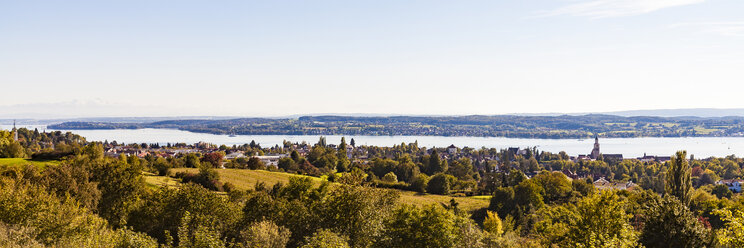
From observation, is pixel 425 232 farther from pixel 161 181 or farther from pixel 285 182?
pixel 285 182

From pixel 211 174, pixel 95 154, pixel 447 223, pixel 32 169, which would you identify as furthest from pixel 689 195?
pixel 95 154

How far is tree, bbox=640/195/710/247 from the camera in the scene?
22.6 metres

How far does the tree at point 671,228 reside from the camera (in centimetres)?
2260

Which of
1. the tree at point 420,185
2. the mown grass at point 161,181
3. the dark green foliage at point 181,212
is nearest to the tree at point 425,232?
the dark green foliage at point 181,212

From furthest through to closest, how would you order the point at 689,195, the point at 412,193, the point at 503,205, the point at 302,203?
the point at 412,193 → the point at 503,205 → the point at 689,195 → the point at 302,203

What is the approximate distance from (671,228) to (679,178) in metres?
18.7

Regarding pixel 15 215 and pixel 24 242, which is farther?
pixel 15 215

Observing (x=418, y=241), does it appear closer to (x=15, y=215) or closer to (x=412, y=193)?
(x=15, y=215)

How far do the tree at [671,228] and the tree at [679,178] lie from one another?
16647 millimetres

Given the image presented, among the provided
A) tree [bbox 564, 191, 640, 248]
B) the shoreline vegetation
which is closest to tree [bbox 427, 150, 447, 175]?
the shoreline vegetation

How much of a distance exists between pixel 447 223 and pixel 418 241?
1.59 m

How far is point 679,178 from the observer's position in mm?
38750

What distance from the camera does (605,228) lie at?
21891mm

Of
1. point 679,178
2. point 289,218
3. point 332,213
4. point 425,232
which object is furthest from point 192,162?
point 679,178
